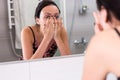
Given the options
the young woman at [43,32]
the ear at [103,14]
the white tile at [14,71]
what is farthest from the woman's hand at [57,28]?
the ear at [103,14]

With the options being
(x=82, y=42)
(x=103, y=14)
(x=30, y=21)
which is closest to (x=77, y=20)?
(x=82, y=42)

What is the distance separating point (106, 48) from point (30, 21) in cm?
64

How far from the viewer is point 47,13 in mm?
1146

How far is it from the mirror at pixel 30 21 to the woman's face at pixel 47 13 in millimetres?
39

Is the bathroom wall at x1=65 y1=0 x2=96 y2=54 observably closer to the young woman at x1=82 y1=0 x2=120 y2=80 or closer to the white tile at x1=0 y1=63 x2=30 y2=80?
the white tile at x1=0 y1=63 x2=30 y2=80

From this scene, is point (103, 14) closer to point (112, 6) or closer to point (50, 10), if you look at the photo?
point (112, 6)

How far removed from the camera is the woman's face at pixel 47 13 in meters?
1.14

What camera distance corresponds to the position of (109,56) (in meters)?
0.55

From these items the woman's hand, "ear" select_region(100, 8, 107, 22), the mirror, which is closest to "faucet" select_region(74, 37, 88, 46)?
the mirror

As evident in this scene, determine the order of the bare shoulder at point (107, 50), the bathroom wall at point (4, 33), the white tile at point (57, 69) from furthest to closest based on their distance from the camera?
the white tile at point (57, 69) < the bathroom wall at point (4, 33) < the bare shoulder at point (107, 50)

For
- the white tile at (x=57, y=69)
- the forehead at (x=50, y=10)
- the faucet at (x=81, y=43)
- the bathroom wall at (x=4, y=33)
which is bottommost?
the white tile at (x=57, y=69)

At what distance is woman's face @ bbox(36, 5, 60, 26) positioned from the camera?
1.14m

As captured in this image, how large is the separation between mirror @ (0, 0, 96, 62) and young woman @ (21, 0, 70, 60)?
30 millimetres

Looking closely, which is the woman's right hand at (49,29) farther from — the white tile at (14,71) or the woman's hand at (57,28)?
the white tile at (14,71)
